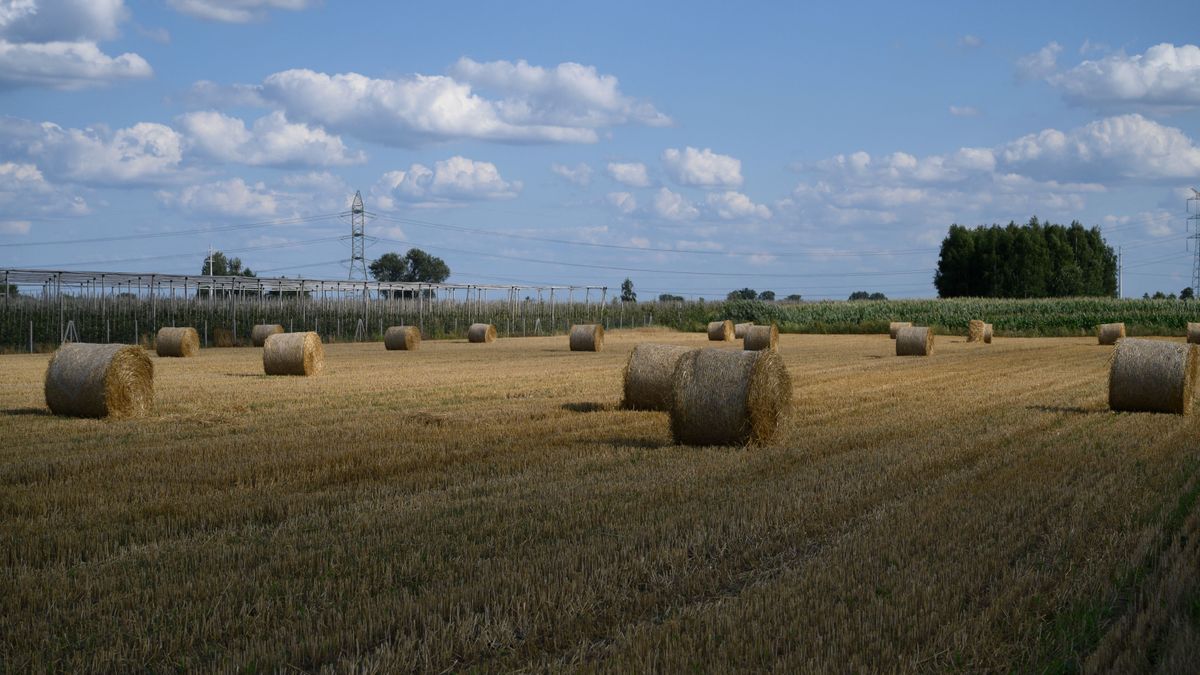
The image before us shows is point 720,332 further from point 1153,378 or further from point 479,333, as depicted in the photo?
point 1153,378

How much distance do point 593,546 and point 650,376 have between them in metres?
9.22

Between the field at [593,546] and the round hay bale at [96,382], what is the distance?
2.27ft

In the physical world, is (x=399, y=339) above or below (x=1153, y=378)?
below

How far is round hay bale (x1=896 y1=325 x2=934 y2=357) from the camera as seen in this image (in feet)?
110

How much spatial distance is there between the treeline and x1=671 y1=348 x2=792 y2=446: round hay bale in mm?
83361

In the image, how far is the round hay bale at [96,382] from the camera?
15.3 metres

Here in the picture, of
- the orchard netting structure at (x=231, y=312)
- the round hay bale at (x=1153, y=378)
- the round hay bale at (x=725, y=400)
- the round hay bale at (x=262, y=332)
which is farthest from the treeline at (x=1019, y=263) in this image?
the round hay bale at (x=725, y=400)

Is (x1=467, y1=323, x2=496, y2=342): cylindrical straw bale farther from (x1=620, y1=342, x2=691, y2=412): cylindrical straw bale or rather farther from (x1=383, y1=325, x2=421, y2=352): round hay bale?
(x1=620, y1=342, x2=691, y2=412): cylindrical straw bale

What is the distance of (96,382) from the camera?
15258 millimetres

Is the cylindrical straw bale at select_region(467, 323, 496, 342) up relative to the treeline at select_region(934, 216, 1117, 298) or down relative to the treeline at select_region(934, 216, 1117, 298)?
down

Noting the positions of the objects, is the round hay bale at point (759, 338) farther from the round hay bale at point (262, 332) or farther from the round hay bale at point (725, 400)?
the round hay bale at point (725, 400)

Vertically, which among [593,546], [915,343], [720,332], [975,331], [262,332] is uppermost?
[975,331]

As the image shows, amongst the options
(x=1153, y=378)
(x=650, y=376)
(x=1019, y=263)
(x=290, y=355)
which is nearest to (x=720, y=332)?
(x=290, y=355)

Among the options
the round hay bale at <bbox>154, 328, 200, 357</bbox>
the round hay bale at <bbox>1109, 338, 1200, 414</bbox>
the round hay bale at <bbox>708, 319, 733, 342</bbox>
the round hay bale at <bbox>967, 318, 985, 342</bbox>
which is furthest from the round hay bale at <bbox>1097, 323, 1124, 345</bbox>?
the round hay bale at <bbox>154, 328, 200, 357</bbox>
